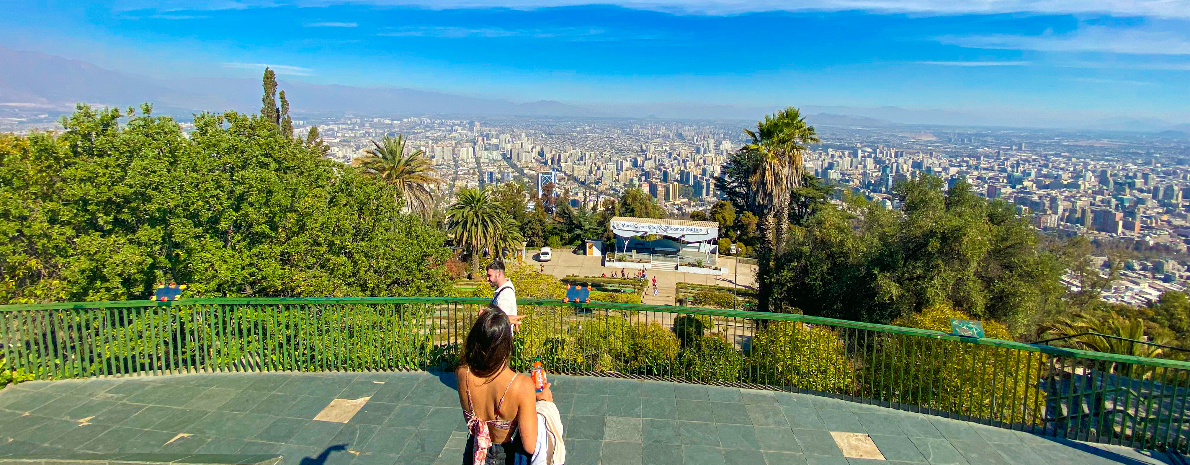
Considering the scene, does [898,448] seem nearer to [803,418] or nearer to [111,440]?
[803,418]

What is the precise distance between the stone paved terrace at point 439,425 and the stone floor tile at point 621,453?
0.01 meters

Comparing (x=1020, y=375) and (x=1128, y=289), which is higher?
(x=1020, y=375)

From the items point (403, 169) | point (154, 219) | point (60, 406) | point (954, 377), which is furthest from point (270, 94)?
point (954, 377)

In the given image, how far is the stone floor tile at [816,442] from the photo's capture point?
4.57m

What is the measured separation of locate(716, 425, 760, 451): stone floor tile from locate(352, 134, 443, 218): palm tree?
81.6 feet

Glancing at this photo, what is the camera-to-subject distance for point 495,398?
257 centimetres

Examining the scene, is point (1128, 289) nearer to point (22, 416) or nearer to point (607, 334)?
point (607, 334)

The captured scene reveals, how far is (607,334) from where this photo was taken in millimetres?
6121

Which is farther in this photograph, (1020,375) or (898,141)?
(898,141)

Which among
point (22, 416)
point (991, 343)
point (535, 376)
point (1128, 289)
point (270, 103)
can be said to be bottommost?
point (1128, 289)

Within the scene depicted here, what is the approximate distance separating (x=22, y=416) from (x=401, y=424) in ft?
10.9

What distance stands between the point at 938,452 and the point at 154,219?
451 inches

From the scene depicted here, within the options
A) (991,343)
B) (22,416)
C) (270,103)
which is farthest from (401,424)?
(270,103)

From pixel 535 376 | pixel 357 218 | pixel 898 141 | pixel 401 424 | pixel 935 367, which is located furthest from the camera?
pixel 898 141
